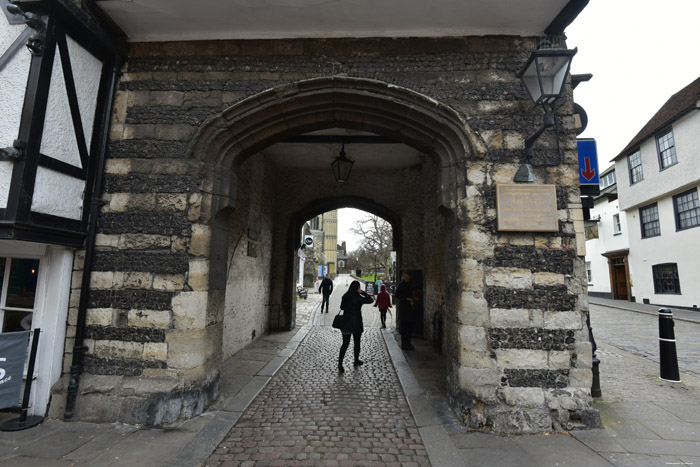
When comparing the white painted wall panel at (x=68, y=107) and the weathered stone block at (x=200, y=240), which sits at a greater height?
the white painted wall panel at (x=68, y=107)

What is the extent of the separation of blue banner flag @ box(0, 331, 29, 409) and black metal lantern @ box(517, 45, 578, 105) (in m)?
5.44

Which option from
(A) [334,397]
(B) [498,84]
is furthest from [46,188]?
(B) [498,84]

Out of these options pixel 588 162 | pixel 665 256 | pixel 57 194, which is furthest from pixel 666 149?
pixel 57 194

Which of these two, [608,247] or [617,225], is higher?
[617,225]

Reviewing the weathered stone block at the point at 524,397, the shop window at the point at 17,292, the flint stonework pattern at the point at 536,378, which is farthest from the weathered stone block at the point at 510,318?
the shop window at the point at 17,292

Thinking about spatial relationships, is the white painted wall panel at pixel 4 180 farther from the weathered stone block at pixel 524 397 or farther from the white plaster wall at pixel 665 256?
the white plaster wall at pixel 665 256

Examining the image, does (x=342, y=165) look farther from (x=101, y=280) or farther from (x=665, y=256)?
(x=665, y=256)

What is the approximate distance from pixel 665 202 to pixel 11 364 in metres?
20.5

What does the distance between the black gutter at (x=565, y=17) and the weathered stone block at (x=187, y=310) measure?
4.78m

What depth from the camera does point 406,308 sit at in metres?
6.83

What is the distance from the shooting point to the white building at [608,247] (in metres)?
18.7

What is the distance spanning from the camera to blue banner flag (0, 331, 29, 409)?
3.11 m

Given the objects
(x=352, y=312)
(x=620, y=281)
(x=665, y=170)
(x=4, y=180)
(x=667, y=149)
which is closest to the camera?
(x=4, y=180)

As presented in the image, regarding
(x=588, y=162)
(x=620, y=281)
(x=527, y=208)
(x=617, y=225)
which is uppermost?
(x=617, y=225)
